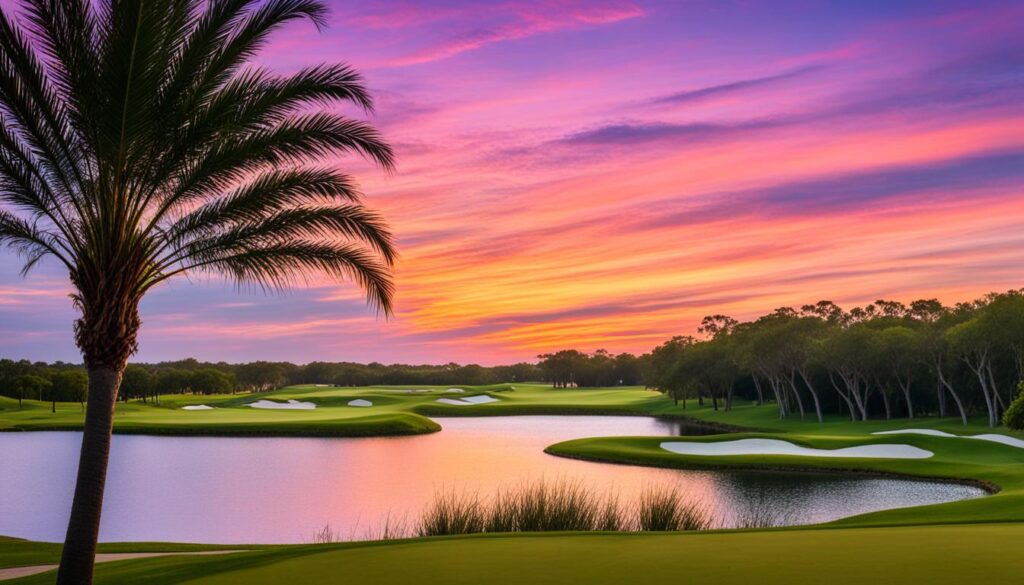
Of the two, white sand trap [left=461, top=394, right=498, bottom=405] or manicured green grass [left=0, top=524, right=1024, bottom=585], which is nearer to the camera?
manicured green grass [left=0, top=524, right=1024, bottom=585]

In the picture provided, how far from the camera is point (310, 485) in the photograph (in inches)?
1207

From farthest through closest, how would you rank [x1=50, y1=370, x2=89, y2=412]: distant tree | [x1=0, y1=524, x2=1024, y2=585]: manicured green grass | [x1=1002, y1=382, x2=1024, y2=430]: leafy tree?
[x1=50, y1=370, x2=89, y2=412]: distant tree < [x1=1002, y1=382, x2=1024, y2=430]: leafy tree < [x1=0, y1=524, x2=1024, y2=585]: manicured green grass

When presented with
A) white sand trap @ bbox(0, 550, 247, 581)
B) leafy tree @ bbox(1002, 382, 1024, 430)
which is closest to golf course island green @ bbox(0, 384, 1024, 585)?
white sand trap @ bbox(0, 550, 247, 581)

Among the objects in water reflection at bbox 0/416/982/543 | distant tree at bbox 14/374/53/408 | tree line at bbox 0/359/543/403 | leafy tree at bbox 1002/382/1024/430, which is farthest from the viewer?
tree line at bbox 0/359/543/403

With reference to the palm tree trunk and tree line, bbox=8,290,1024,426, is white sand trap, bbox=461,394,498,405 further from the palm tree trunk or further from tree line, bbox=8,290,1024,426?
the palm tree trunk

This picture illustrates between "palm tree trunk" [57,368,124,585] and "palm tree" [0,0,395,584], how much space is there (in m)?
0.02

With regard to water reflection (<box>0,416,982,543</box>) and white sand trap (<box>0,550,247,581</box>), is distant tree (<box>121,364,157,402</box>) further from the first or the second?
white sand trap (<box>0,550,247,581</box>)

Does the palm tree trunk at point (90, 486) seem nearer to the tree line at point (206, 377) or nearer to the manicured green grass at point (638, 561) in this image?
the manicured green grass at point (638, 561)

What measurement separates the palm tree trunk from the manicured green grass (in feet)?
2.61

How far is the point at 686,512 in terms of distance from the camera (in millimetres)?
19688

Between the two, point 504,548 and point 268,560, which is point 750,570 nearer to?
point 504,548

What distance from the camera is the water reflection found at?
24.1 m

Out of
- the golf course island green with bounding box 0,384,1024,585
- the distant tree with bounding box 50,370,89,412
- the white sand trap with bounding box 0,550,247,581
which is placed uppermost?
the distant tree with bounding box 50,370,89,412

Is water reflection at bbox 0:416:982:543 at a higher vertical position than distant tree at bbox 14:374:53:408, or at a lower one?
lower
